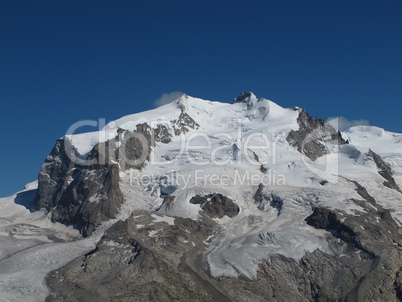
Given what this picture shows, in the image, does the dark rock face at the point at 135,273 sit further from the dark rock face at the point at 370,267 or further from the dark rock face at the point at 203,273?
the dark rock face at the point at 370,267

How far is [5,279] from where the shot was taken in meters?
168

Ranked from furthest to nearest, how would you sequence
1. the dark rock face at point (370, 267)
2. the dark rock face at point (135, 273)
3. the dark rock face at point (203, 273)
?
the dark rock face at point (370, 267) → the dark rock face at point (203, 273) → the dark rock face at point (135, 273)

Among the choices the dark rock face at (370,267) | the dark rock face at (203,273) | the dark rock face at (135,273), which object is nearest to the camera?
the dark rock face at (135,273)

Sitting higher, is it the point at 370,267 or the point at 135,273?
the point at 135,273

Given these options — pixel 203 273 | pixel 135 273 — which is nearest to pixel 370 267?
pixel 203 273

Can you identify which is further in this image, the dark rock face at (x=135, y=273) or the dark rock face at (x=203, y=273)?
the dark rock face at (x=203, y=273)

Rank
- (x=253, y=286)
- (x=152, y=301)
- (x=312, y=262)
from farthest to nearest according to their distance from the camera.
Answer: (x=312, y=262) < (x=253, y=286) < (x=152, y=301)

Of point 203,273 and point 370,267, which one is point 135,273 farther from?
point 370,267

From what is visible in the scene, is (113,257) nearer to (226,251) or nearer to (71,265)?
(71,265)

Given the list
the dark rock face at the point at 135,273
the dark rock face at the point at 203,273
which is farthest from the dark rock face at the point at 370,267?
the dark rock face at the point at 135,273

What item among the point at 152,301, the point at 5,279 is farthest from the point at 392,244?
the point at 5,279

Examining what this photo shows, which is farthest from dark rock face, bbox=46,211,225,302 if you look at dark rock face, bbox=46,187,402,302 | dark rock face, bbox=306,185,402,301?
dark rock face, bbox=306,185,402,301

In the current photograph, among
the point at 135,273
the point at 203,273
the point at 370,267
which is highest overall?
the point at 135,273

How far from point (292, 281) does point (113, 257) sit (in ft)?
156
